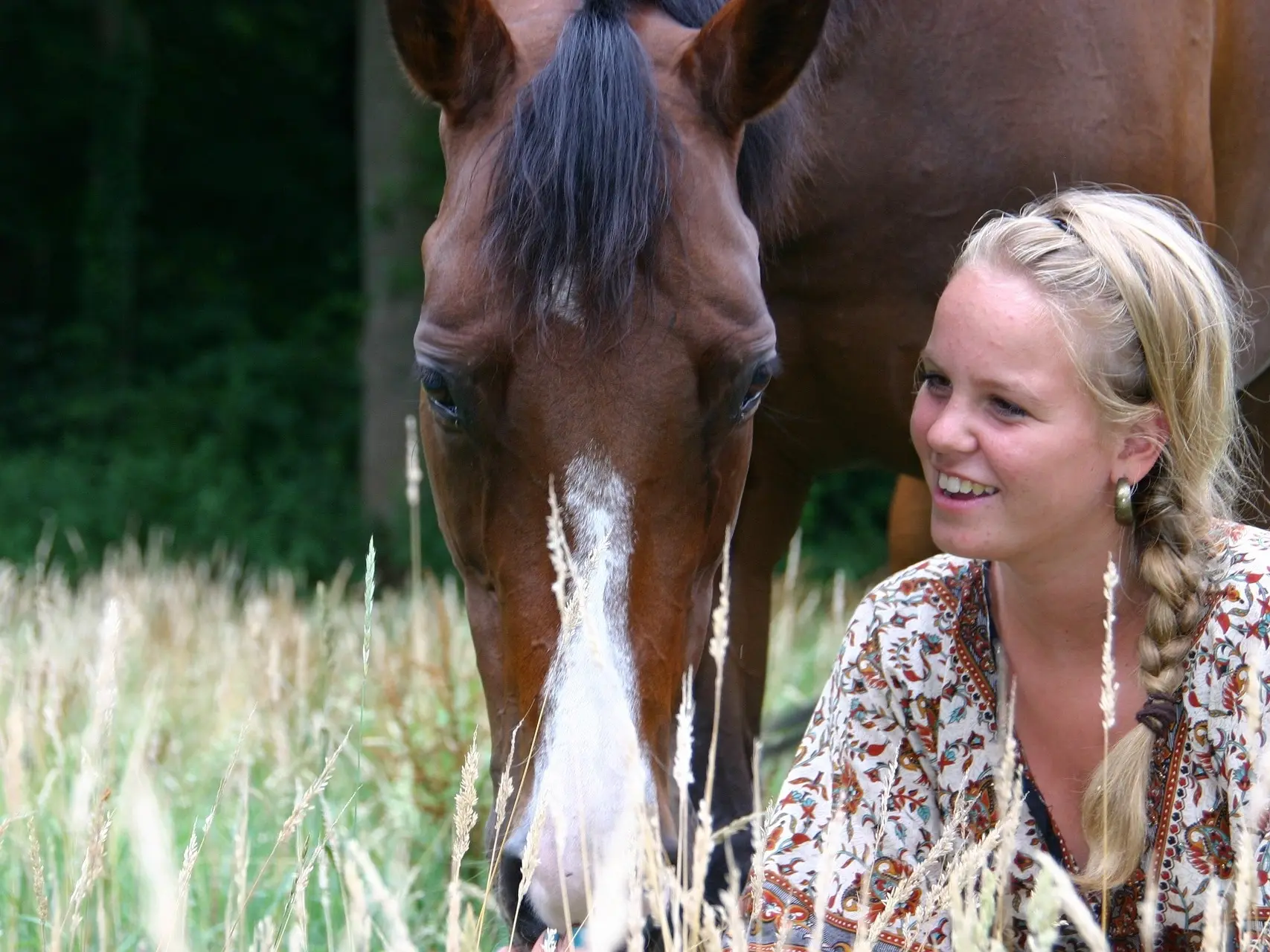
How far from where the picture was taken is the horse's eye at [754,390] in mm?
2195

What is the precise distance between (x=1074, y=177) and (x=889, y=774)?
1451 millimetres

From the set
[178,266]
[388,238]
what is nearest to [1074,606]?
[388,238]

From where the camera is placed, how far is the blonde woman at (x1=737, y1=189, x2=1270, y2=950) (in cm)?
200

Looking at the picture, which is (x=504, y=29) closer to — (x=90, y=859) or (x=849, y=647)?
(x=849, y=647)

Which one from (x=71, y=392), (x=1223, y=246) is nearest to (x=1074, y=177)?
(x=1223, y=246)

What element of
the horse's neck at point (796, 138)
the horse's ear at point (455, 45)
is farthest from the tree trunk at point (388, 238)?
the horse's ear at point (455, 45)

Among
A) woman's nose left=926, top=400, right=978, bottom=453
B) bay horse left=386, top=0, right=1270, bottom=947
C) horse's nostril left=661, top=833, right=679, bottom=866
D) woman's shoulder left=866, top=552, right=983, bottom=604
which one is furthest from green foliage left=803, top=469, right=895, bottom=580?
horse's nostril left=661, top=833, right=679, bottom=866

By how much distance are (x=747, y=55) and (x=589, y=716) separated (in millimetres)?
1115

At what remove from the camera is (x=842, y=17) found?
2.78m

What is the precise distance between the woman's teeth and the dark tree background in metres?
7.44

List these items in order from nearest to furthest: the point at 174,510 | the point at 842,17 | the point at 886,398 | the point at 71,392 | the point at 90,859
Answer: the point at 90,859 < the point at 842,17 < the point at 886,398 < the point at 174,510 < the point at 71,392

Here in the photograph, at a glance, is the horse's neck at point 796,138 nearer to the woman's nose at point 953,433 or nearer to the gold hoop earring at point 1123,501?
the woman's nose at point 953,433

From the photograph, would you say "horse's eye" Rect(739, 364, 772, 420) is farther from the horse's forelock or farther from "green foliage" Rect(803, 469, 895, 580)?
"green foliage" Rect(803, 469, 895, 580)

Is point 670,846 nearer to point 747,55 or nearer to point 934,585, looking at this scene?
point 934,585
